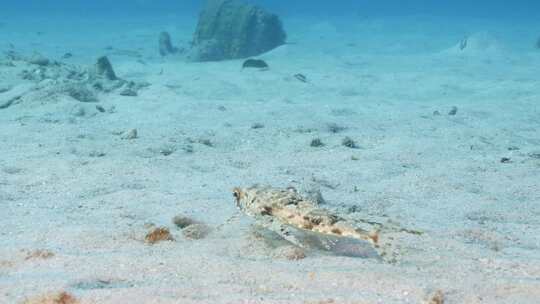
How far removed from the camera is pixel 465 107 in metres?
13.7

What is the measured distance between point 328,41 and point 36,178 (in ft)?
88.3

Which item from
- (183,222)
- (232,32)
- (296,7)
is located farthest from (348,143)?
(296,7)

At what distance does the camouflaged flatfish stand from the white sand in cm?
24

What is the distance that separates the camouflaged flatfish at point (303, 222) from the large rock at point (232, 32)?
20.1 metres

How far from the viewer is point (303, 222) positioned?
15.0 feet

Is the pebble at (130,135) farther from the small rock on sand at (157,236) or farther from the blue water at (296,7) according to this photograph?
the blue water at (296,7)

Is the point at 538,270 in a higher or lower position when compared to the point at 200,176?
higher

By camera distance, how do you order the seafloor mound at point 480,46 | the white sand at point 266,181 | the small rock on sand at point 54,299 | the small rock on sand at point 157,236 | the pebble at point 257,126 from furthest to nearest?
the seafloor mound at point 480,46 → the pebble at point 257,126 → the small rock on sand at point 157,236 → the white sand at point 266,181 → the small rock on sand at point 54,299

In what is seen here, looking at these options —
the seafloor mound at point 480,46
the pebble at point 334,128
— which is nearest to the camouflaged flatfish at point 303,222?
the pebble at point 334,128

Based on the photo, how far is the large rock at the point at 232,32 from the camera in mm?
24625

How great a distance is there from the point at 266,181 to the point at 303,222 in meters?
2.95

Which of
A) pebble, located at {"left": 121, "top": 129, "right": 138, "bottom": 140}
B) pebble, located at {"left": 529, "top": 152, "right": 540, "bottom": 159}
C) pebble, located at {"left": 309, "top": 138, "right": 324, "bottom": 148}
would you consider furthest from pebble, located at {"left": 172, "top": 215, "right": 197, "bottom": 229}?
pebble, located at {"left": 529, "top": 152, "right": 540, "bottom": 159}

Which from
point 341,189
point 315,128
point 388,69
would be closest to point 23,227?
point 341,189

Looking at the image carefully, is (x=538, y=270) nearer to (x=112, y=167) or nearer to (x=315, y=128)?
(x=112, y=167)
